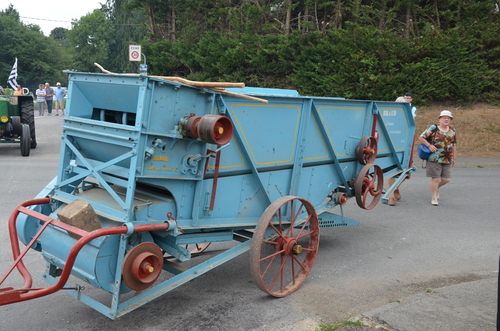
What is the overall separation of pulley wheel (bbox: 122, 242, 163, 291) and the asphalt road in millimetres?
573

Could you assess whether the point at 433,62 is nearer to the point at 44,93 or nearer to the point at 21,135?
the point at 21,135

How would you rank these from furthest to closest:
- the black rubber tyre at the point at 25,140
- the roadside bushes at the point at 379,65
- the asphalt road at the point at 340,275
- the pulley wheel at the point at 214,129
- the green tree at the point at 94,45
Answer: the green tree at the point at 94,45
the roadside bushes at the point at 379,65
the black rubber tyre at the point at 25,140
the asphalt road at the point at 340,275
the pulley wheel at the point at 214,129

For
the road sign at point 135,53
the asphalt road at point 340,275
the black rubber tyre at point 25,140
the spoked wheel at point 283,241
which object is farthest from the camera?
the road sign at point 135,53

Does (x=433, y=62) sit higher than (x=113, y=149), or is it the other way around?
(x=433, y=62)

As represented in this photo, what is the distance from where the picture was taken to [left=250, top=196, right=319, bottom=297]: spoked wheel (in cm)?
463

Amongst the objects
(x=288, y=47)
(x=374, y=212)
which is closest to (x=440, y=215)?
(x=374, y=212)

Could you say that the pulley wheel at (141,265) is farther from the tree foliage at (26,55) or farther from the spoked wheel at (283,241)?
the tree foliage at (26,55)

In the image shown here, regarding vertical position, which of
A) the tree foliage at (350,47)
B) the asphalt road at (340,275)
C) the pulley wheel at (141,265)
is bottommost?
the asphalt road at (340,275)

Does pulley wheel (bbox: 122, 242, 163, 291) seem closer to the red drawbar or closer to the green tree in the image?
the red drawbar

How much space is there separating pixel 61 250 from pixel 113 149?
3.15ft

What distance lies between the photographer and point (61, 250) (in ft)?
13.2

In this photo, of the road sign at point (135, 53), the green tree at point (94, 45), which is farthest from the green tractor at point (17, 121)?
the green tree at point (94, 45)

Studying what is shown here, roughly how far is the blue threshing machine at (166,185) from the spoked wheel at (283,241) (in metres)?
0.01

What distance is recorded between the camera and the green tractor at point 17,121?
526 inches
